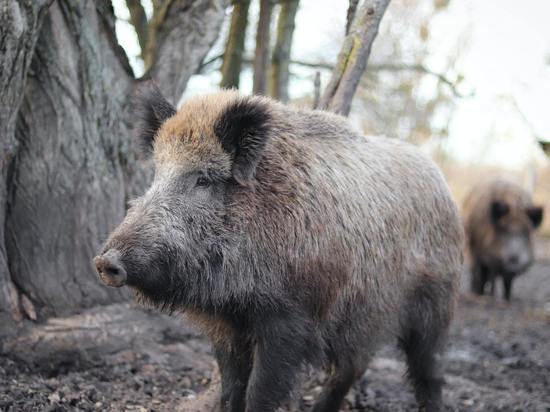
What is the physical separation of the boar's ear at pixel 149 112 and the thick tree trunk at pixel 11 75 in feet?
2.62

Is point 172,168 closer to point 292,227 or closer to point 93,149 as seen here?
point 292,227

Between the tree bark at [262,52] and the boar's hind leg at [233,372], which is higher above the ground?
the tree bark at [262,52]

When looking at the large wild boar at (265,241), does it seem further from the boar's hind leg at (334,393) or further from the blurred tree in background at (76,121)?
the blurred tree in background at (76,121)

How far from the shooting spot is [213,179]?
11.1ft

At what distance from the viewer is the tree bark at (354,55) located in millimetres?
4930

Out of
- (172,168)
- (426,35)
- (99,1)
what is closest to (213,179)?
(172,168)

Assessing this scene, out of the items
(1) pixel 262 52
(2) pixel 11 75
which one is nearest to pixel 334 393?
(2) pixel 11 75

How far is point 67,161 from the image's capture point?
470 cm

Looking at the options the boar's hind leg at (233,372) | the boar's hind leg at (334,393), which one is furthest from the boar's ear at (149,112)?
the boar's hind leg at (334,393)

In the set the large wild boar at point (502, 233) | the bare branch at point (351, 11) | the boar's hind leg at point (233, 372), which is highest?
the bare branch at point (351, 11)

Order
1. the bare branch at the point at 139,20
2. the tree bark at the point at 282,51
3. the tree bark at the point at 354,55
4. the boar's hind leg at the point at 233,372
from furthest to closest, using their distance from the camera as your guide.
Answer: the tree bark at the point at 282,51
the bare branch at the point at 139,20
the tree bark at the point at 354,55
the boar's hind leg at the point at 233,372

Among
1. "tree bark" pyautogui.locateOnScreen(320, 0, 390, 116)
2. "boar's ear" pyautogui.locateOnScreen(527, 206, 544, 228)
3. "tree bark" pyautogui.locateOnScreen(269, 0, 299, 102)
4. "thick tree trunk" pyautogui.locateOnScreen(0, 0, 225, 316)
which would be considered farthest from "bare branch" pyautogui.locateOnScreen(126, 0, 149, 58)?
"boar's ear" pyautogui.locateOnScreen(527, 206, 544, 228)

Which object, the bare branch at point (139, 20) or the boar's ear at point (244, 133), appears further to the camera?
the bare branch at point (139, 20)

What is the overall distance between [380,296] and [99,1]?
117 inches
